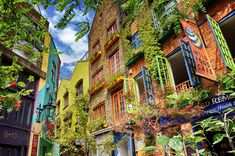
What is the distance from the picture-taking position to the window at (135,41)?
12555mm

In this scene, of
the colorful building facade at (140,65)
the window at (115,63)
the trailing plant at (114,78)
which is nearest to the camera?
the colorful building facade at (140,65)

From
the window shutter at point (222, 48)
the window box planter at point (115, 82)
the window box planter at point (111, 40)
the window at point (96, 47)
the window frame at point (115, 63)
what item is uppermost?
the window at point (96, 47)

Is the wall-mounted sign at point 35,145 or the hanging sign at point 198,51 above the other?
the hanging sign at point 198,51

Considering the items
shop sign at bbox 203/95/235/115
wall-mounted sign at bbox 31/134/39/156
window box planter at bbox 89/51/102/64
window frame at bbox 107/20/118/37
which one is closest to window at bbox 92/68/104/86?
window box planter at bbox 89/51/102/64

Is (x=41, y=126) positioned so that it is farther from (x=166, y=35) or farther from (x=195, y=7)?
(x=195, y=7)

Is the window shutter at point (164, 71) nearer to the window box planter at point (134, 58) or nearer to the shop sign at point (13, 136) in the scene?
the window box planter at point (134, 58)

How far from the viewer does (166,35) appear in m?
9.77

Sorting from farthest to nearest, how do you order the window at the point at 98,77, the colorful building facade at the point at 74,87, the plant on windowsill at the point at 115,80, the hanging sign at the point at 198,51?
the colorful building facade at the point at 74,87
the window at the point at 98,77
the plant on windowsill at the point at 115,80
the hanging sign at the point at 198,51

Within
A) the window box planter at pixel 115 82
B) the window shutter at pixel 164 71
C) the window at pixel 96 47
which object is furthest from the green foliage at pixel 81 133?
the window at pixel 96 47

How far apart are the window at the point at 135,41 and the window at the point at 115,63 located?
2211mm

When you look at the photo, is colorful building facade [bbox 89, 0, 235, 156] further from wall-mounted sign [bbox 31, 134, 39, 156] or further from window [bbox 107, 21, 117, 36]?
wall-mounted sign [bbox 31, 134, 39, 156]

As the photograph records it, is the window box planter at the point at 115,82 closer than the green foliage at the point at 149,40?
No

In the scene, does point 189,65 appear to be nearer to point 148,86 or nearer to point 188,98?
point 188,98

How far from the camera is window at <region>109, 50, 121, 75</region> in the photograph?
15.1m
